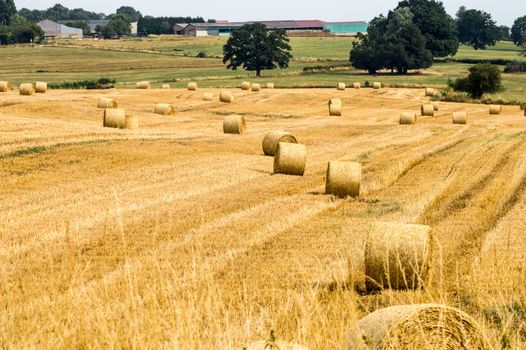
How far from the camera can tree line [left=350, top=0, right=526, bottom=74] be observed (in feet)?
355

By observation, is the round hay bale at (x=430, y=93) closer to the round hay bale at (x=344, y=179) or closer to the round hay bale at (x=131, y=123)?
the round hay bale at (x=131, y=123)

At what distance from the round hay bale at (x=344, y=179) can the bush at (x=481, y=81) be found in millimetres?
50323

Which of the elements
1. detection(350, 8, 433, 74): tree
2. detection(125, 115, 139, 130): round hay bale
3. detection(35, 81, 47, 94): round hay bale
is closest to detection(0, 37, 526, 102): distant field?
detection(350, 8, 433, 74): tree

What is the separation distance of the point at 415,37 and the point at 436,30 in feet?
57.3

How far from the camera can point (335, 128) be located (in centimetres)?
4250

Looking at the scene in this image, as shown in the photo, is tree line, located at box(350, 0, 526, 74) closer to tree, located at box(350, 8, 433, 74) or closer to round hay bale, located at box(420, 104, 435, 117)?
tree, located at box(350, 8, 433, 74)

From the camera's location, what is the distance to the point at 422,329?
7.00 m

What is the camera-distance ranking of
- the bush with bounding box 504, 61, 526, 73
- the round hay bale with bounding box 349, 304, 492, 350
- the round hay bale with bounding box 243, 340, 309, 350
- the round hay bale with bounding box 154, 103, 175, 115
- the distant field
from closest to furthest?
1. the round hay bale with bounding box 243, 340, 309, 350
2. the round hay bale with bounding box 349, 304, 492, 350
3. the round hay bale with bounding box 154, 103, 175, 115
4. the distant field
5. the bush with bounding box 504, 61, 526, 73

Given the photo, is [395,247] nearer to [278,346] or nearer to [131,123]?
[278,346]

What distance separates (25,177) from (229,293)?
42.2ft

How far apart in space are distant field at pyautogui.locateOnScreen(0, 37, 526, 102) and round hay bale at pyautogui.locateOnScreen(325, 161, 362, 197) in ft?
161

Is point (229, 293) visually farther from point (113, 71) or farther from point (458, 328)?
point (113, 71)

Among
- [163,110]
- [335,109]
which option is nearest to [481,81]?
[335,109]

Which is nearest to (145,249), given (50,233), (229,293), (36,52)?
(50,233)
